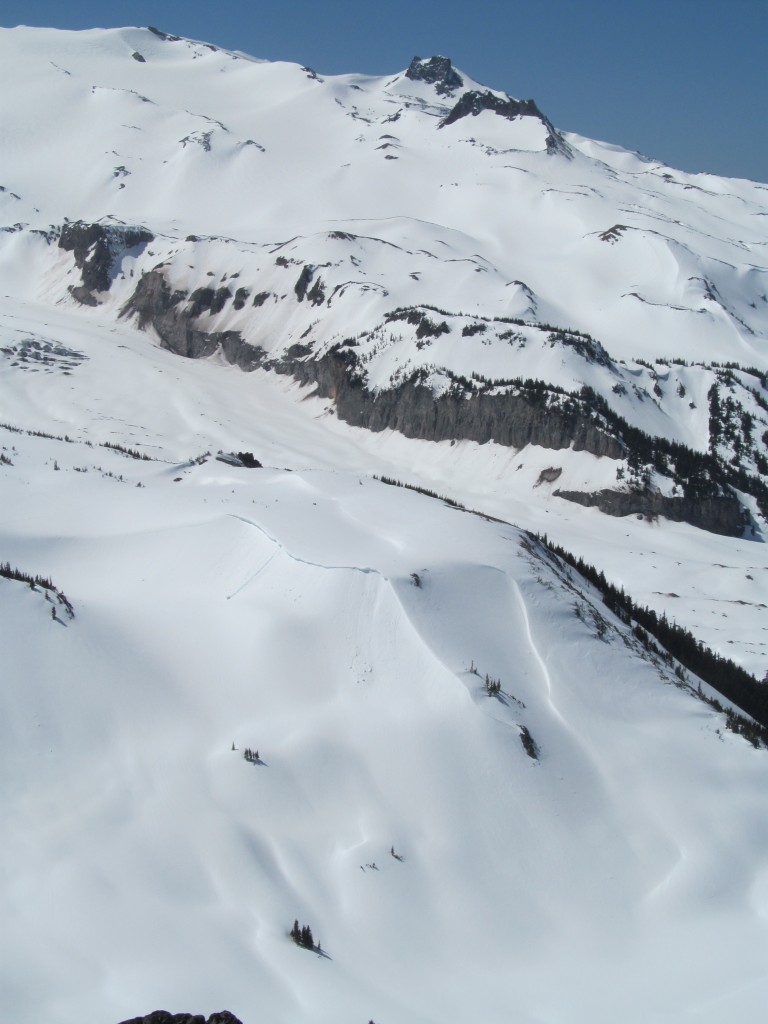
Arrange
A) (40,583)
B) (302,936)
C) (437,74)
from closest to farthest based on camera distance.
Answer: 1. (302,936)
2. (40,583)
3. (437,74)

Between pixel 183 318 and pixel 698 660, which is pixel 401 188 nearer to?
pixel 183 318

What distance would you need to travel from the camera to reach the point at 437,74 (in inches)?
7023

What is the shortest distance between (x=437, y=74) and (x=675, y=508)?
513ft

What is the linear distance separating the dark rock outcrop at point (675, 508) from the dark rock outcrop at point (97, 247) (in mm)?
62065

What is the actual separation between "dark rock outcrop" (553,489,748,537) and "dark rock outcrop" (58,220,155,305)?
204 feet

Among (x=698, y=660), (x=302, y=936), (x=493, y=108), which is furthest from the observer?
(x=493, y=108)

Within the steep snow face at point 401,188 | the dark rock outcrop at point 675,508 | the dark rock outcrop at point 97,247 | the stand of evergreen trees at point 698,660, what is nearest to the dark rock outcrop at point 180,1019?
the stand of evergreen trees at point 698,660

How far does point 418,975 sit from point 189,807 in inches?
146

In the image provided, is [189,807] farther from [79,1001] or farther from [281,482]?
[281,482]

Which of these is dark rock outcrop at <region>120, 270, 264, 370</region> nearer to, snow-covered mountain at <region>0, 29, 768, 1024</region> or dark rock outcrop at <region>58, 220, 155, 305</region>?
dark rock outcrop at <region>58, 220, 155, 305</region>

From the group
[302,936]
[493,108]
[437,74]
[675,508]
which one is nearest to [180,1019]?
[302,936]

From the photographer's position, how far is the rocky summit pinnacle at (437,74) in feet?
573

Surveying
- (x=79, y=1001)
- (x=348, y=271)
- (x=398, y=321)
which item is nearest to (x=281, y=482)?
(x=79, y=1001)

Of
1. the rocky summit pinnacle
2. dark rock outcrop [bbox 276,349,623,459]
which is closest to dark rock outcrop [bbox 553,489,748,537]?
dark rock outcrop [bbox 276,349,623,459]
